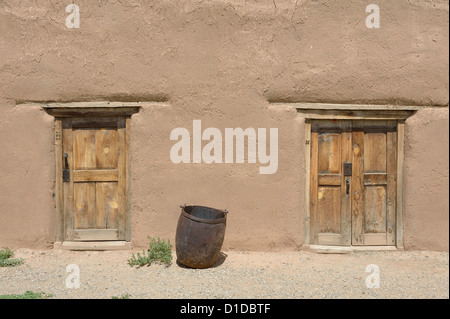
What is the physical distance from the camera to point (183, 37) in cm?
614

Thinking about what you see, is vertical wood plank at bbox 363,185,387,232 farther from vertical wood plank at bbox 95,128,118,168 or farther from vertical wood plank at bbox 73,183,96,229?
vertical wood plank at bbox 73,183,96,229

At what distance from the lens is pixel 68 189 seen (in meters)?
6.34

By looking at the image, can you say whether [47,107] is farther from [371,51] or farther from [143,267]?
[371,51]

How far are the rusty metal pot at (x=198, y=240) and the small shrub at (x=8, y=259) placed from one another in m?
2.08

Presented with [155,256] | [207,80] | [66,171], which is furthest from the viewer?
[66,171]

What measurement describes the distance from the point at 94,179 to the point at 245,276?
8.15 ft

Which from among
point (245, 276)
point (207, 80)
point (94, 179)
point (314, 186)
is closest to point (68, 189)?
point (94, 179)

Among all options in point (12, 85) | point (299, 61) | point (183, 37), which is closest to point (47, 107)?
point (12, 85)

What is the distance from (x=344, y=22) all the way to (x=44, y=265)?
5.06 meters

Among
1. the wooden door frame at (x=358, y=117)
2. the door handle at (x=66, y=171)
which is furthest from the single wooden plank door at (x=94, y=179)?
the wooden door frame at (x=358, y=117)

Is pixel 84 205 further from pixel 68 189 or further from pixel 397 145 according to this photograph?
pixel 397 145

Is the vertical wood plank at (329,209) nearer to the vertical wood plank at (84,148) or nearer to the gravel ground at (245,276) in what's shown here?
the gravel ground at (245,276)

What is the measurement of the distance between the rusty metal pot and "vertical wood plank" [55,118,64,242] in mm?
1768

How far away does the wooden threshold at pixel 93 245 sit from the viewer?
6277 mm
